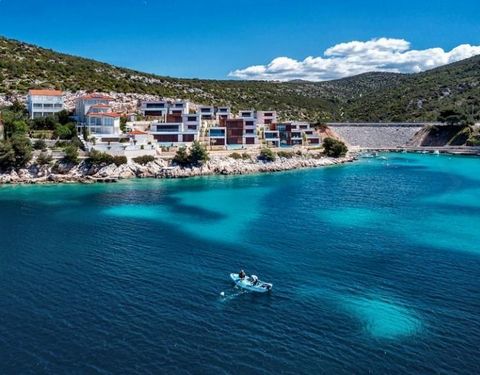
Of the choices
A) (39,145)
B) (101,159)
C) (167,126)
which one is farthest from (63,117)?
(101,159)

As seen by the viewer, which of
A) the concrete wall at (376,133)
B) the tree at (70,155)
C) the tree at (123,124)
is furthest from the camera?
the concrete wall at (376,133)

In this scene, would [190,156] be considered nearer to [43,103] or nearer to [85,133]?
[85,133]

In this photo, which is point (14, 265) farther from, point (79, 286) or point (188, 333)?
point (188, 333)

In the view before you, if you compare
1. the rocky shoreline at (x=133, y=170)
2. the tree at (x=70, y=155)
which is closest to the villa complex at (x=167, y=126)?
the tree at (x=70, y=155)

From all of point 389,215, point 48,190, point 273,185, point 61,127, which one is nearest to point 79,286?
point 389,215

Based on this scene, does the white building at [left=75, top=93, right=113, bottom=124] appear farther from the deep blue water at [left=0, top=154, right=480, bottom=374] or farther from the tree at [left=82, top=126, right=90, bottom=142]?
the deep blue water at [left=0, top=154, right=480, bottom=374]

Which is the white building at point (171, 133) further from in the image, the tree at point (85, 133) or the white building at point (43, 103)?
the white building at point (43, 103)

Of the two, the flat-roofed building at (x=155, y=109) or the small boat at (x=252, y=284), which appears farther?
the flat-roofed building at (x=155, y=109)
